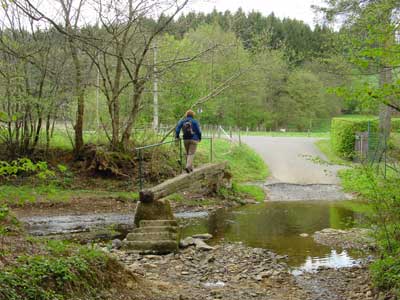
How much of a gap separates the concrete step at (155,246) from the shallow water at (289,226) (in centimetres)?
187

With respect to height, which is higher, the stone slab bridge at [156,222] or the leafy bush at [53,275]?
the leafy bush at [53,275]

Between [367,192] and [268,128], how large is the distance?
167 ft

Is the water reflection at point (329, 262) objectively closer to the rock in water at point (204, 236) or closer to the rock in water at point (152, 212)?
the rock in water at point (204, 236)

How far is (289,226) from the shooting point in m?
14.1

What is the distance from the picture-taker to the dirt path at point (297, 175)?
20469 mm

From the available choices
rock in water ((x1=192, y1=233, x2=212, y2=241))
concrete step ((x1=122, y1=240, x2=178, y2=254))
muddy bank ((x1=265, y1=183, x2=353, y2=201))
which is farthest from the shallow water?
concrete step ((x1=122, y1=240, x2=178, y2=254))

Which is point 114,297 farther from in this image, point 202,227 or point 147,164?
point 147,164

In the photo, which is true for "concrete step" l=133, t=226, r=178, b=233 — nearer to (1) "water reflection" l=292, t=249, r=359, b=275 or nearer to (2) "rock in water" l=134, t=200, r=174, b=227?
(2) "rock in water" l=134, t=200, r=174, b=227

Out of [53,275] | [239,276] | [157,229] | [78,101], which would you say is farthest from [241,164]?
[53,275]

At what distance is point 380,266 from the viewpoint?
7.15 meters

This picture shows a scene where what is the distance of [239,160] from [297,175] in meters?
3.45

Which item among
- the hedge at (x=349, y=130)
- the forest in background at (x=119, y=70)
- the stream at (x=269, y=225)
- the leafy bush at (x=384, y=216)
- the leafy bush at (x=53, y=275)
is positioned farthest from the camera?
the hedge at (x=349, y=130)

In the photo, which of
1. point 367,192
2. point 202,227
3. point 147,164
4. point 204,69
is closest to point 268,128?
point 204,69

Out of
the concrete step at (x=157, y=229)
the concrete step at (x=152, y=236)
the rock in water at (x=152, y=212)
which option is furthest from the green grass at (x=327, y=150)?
the concrete step at (x=152, y=236)
